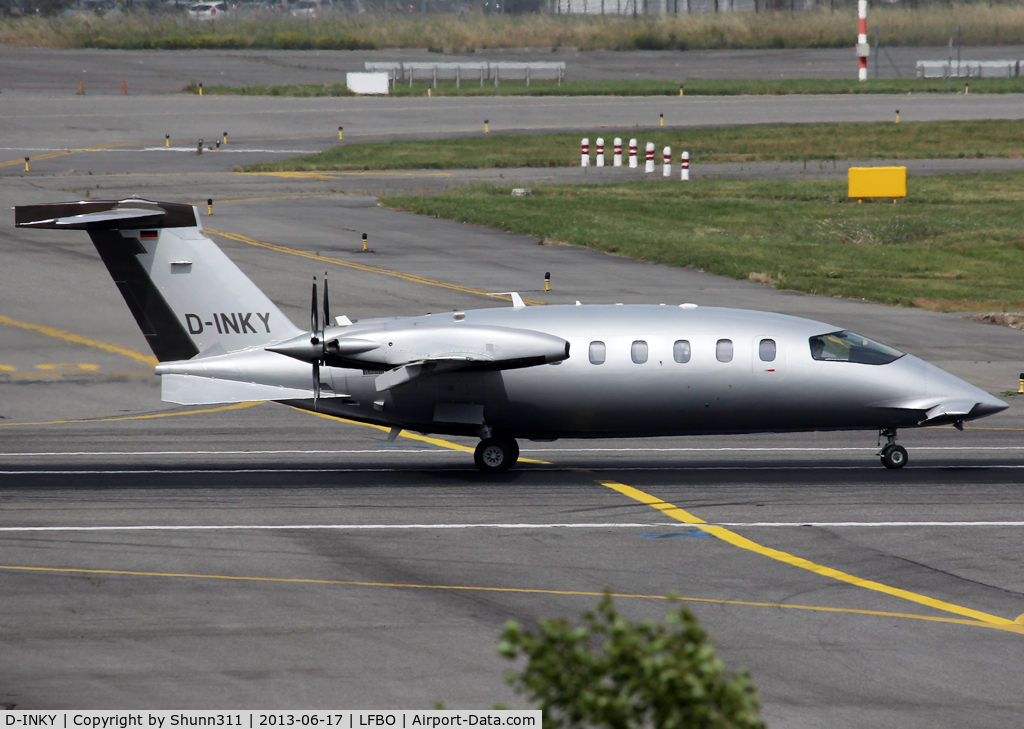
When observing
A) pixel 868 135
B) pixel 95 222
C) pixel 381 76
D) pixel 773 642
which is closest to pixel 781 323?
pixel 773 642

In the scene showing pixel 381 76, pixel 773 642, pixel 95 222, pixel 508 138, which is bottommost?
pixel 773 642

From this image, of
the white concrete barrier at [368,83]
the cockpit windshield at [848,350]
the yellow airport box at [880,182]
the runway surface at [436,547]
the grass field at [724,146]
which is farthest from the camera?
the white concrete barrier at [368,83]

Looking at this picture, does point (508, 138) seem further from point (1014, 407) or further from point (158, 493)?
point (158, 493)

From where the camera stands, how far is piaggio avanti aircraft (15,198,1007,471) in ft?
75.4

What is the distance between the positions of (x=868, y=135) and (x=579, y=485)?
61.2 metres

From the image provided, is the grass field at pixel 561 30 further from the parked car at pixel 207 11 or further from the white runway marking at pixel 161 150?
the white runway marking at pixel 161 150

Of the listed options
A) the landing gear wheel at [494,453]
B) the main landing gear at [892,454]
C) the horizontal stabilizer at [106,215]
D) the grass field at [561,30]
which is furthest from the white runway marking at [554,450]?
the grass field at [561,30]

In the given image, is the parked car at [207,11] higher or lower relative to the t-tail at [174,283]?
higher

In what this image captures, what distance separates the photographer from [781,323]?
24047mm

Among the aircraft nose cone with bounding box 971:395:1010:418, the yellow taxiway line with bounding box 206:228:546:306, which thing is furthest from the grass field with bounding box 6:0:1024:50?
the aircraft nose cone with bounding box 971:395:1010:418

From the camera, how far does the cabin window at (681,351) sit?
23250mm

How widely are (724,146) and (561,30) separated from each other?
58.7 metres

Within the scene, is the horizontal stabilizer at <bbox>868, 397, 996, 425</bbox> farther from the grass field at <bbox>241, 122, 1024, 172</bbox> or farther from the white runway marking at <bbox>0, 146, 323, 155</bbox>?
the white runway marking at <bbox>0, 146, 323, 155</bbox>
